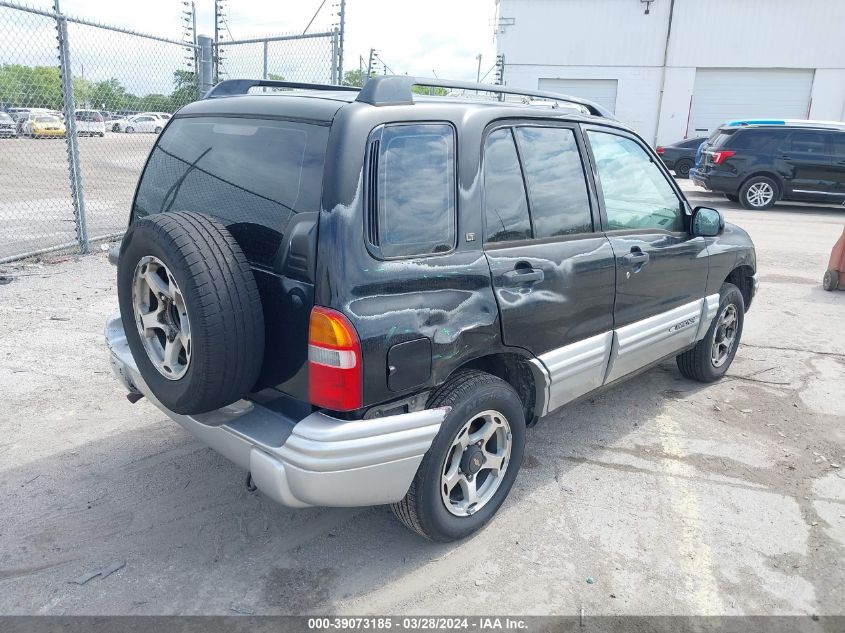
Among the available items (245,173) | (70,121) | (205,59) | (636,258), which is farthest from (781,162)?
(245,173)

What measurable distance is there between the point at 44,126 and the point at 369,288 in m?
8.10

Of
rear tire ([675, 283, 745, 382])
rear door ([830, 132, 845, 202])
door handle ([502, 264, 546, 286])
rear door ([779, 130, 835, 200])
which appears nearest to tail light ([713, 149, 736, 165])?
rear door ([779, 130, 835, 200])

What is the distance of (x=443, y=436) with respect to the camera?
2725mm

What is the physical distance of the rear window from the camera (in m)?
2.58

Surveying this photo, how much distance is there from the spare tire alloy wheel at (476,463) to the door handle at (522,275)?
1.90 ft

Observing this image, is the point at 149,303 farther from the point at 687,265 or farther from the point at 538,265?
the point at 687,265

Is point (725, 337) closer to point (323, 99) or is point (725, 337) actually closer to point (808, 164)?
point (323, 99)

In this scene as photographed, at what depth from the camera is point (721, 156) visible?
14336 millimetres

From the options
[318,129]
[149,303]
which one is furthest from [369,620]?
[318,129]

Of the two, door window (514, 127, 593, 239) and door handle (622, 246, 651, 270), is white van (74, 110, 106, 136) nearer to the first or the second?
door window (514, 127, 593, 239)

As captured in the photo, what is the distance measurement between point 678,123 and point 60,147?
1013 inches

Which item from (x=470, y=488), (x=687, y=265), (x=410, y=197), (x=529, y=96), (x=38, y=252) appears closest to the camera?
(x=410, y=197)

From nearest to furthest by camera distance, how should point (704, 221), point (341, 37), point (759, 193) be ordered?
1. point (704, 221)
2. point (341, 37)
3. point (759, 193)

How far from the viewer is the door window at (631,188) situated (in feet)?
12.0
